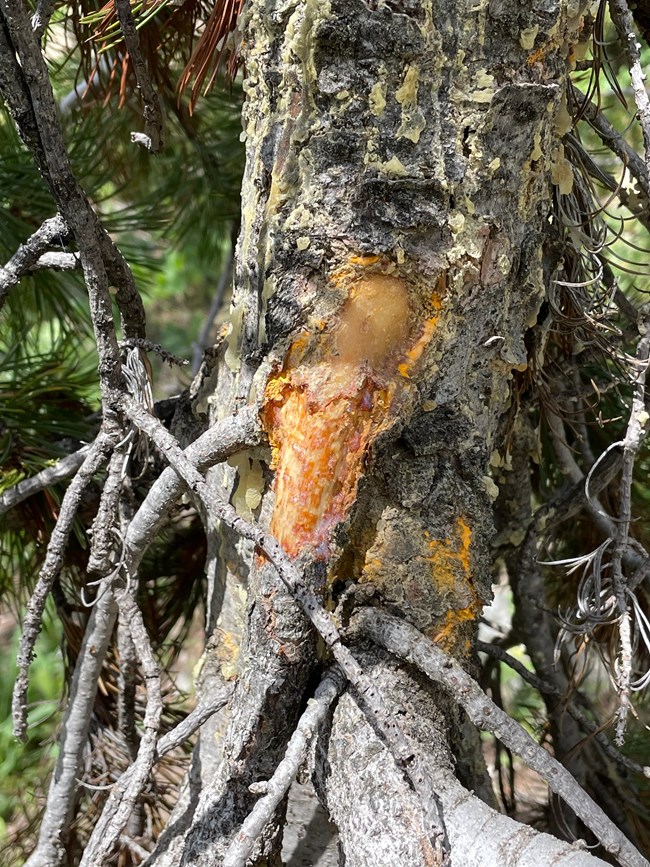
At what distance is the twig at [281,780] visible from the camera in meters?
0.61

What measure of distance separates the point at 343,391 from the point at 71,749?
557 mm

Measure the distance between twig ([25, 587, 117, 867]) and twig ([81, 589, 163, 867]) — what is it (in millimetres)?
142

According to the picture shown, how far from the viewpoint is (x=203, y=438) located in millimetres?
771

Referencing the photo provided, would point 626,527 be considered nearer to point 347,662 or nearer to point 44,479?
point 347,662

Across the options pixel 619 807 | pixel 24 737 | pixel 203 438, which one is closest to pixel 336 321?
pixel 203 438

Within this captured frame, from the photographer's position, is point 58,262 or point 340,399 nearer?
point 340,399

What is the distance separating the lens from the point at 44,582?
0.83 m

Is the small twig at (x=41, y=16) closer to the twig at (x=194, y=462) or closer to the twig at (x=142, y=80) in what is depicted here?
the twig at (x=142, y=80)

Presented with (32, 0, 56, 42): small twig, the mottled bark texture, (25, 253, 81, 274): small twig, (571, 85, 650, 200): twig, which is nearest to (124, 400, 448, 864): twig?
the mottled bark texture

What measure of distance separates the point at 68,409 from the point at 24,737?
0.46 meters

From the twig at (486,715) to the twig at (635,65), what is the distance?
47 cm

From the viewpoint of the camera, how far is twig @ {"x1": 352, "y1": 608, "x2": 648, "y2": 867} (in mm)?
592

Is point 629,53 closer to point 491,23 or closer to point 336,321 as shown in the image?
point 491,23

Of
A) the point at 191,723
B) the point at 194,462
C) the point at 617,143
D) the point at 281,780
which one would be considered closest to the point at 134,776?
the point at 191,723
